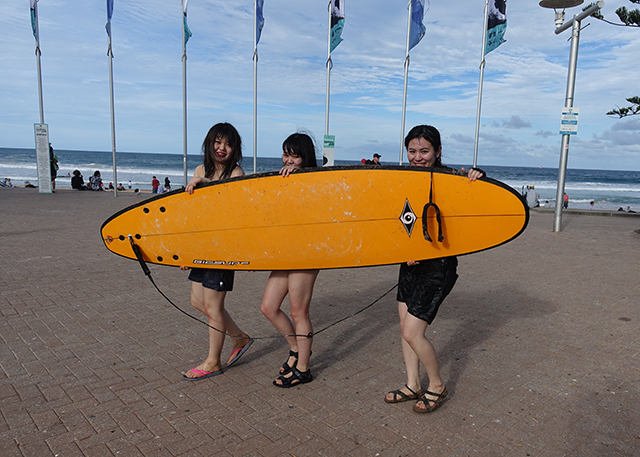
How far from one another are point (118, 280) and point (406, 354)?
4.50 m

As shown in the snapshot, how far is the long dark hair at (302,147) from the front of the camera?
10.3 ft

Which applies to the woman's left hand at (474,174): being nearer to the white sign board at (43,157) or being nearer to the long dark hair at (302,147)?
the long dark hair at (302,147)

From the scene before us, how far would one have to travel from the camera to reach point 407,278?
2980 mm

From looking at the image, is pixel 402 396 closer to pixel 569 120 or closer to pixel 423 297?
pixel 423 297

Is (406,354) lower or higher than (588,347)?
higher

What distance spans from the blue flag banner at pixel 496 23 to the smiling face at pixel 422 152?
16.3 meters

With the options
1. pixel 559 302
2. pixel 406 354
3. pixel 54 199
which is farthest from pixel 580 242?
pixel 54 199

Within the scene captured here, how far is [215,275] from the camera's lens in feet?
10.5

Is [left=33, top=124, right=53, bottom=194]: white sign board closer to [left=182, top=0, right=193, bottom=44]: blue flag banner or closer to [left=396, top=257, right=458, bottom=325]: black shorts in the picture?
[left=182, top=0, right=193, bottom=44]: blue flag banner

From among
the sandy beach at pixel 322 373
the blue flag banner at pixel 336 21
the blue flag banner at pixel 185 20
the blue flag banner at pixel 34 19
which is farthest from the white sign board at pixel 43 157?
the sandy beach at pixel 322 373

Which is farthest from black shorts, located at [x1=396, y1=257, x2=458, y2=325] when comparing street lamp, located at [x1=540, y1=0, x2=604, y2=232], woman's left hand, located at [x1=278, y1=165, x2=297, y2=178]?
street lamp, located at [x1=540, y1=0, x2=604, y2=232]

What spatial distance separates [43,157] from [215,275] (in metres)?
17.9

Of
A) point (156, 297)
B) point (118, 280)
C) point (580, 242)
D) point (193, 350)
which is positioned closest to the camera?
point (193, 350)

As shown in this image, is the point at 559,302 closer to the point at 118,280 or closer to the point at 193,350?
the point at 193,350
